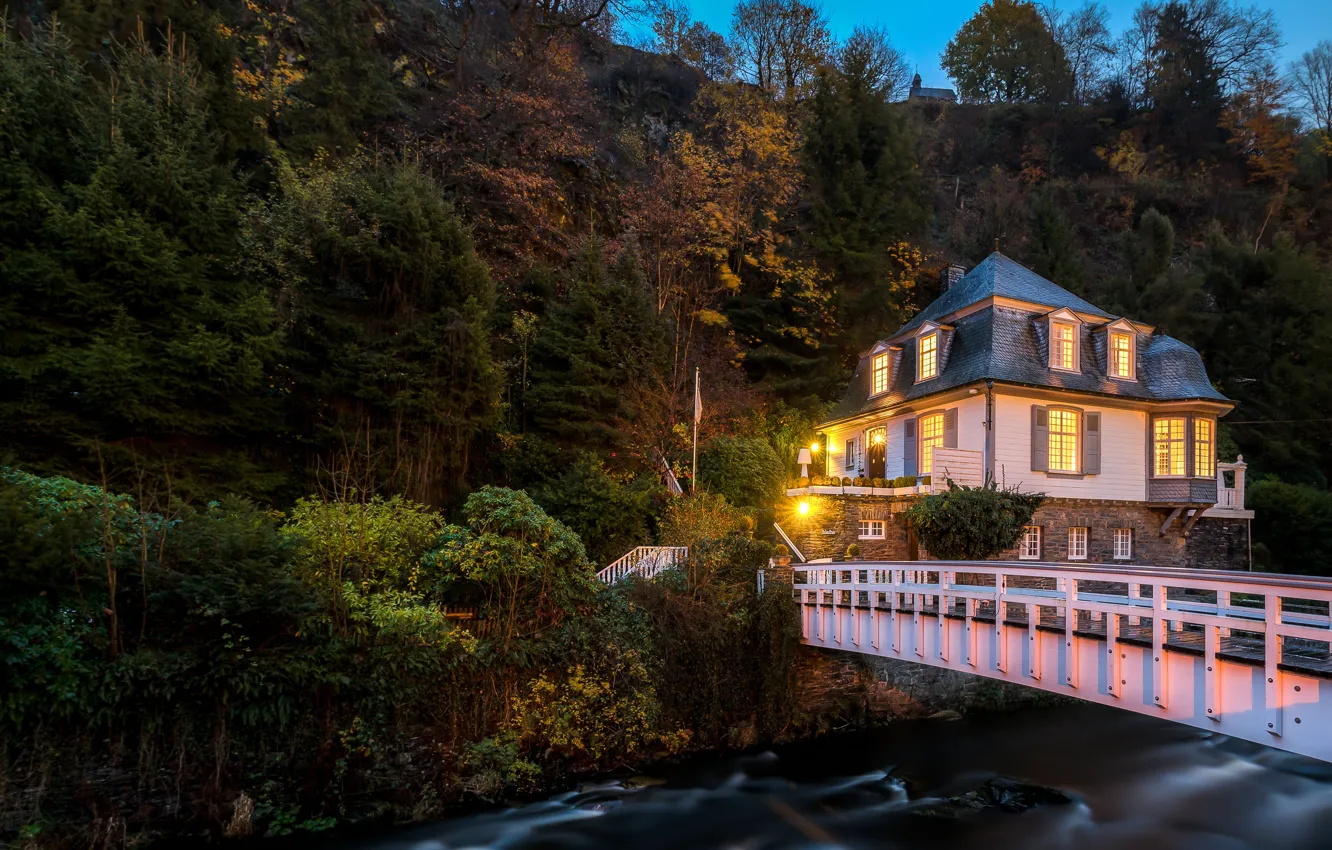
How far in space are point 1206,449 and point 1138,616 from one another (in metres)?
15.1

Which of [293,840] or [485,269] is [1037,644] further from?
[485,269]

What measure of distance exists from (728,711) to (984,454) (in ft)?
30.5

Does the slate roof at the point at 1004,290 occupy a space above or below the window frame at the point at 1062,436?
above

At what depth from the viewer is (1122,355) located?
18.1 m

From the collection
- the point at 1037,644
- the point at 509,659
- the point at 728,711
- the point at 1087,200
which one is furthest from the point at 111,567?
the point at 1087,200

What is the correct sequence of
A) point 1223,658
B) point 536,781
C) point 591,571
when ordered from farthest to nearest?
point 591,571, point 536,781, point 1223,658

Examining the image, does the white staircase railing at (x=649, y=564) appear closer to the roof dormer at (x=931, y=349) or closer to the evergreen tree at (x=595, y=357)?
the evergreen tree at (x=595, y=357)

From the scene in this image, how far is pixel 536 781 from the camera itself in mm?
9922

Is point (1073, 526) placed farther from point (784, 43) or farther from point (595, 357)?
point (784, 43)

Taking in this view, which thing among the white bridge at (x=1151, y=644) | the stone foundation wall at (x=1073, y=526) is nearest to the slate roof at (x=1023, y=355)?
the stone foundation wall at (x=1073, y=526)

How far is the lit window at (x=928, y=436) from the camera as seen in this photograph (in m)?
18.0

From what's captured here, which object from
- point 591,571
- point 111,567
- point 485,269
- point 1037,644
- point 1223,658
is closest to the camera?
point 1223,658

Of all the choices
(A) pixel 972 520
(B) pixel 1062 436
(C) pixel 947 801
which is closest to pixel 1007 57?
(B) pixel 1062 436

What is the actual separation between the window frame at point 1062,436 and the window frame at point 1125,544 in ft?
7.69
